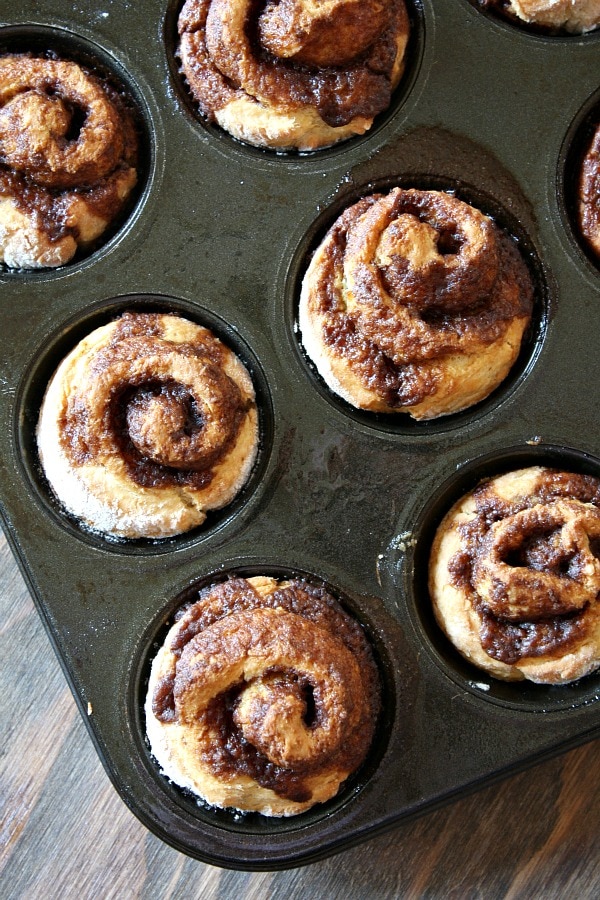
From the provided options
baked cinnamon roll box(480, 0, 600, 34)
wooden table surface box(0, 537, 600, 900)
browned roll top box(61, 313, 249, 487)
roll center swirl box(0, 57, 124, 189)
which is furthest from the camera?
wooden table surface box(0, 537, 600, 900)

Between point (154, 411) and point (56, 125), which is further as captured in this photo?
point (56, 125)

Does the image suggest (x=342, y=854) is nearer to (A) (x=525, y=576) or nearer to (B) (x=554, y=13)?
(A) (x=525, y=576)

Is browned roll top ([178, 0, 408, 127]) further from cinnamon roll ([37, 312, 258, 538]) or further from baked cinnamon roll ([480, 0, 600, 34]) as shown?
cinnamon roll ([37, 312, 258, 538])

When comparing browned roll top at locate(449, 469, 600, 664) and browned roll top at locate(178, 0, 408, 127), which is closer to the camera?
browned roll top at locate(449, 469, 600, 664)

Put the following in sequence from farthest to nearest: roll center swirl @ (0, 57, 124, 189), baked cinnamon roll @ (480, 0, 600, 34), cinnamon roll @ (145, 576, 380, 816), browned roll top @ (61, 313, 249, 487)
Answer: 1. baked cinnamon roll @ (480, 0, 600, 34)
2. roll center swirl @ (0, 57, 124, 189)
3. browned roll top @ (61, 313, 249, 487)
4. cinnamon roll @ (145, 576, 380, 816)

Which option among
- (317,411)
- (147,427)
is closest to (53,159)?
(147,427)

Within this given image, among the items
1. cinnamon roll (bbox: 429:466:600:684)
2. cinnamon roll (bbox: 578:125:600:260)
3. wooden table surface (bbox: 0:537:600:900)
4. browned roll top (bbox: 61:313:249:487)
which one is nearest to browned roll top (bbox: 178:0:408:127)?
cinnamon roll (bbox: 578:125:600:260)

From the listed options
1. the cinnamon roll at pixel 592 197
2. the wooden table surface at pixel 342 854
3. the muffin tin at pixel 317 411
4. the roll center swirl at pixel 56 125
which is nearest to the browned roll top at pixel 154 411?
the muffin tin at pixel 317 411
